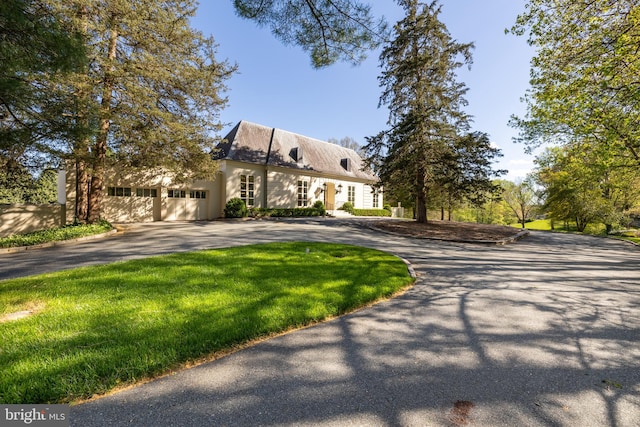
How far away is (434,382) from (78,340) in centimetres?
368

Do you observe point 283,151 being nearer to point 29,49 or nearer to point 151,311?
point 29,49

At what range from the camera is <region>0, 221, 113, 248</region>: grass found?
27.9 feet

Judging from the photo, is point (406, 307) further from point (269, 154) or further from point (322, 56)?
point (269, 154)

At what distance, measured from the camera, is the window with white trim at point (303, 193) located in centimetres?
2388

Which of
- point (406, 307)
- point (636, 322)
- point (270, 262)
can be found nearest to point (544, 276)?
point (636, 322)

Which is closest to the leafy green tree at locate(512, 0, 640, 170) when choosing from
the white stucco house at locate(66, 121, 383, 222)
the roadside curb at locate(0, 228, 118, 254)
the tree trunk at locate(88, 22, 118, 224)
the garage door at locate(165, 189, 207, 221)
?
the white stucco house at locate(66, 121, 383, 222)

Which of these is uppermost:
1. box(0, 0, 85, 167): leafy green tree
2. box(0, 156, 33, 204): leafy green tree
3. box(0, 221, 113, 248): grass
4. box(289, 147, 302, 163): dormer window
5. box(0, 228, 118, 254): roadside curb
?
box(289, 147, 302, 163): dormer window

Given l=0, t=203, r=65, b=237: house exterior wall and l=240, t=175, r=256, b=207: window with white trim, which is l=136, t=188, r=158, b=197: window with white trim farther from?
l=240, t=175, r=256, b=207: window with white trim

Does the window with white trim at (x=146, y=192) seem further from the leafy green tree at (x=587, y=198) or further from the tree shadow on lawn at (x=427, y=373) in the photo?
the leafy green tree at (x=587, y=198)

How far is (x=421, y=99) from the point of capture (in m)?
14.5

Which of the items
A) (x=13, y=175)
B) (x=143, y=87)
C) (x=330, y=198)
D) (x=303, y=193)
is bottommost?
(x=330, y=198)

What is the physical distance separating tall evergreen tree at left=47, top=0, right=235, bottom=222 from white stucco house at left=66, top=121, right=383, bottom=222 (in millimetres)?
2811

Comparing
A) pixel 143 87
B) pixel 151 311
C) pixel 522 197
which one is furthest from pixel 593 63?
pixel 522 197

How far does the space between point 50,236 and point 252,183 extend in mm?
12868
